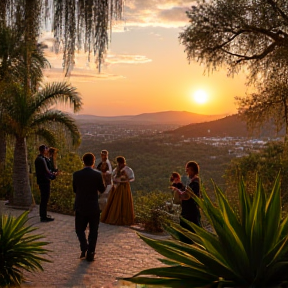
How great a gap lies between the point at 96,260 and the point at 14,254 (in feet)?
5.99

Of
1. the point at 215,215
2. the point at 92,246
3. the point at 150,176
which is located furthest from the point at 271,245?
the point at 150,176

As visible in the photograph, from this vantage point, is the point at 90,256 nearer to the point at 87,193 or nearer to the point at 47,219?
the point at 87,193

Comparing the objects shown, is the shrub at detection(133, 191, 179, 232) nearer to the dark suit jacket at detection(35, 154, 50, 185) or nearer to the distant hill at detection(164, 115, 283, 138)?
the dark suit jacket at detection(35, 154, 50, 185)

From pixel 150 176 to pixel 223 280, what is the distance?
4112 centimetres

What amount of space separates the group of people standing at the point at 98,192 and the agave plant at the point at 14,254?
1129 millimetres

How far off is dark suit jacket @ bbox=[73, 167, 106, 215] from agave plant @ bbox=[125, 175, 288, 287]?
4.01 m

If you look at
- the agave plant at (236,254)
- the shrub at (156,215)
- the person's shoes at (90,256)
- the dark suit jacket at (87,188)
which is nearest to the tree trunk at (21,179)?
the shrub at (156,215)

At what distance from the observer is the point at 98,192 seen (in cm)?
1215

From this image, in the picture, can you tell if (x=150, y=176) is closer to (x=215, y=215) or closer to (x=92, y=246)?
(x=92, y=246)

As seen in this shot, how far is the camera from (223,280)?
3402 mm

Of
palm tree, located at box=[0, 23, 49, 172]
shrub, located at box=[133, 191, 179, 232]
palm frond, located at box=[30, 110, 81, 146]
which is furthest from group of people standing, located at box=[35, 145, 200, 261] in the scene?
palm frond, located at box=[30, 110, 81, 146]

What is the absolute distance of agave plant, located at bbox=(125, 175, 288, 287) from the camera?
349 cm

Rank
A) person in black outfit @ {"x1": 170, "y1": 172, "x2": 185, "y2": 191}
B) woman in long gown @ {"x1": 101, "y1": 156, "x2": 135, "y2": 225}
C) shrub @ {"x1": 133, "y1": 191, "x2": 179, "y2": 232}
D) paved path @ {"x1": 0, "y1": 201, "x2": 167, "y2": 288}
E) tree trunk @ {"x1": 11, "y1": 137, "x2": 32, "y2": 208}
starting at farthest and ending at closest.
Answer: tree trunk @ {"x1": 11, "y1": 137, "x2": 32, "y2": 208}, woman in long gown @ {"x1": 101, "y1": 156, "x2": 135, "y2": 225}, shrub @ {"x1": 133, "y1": 191, "x2": 179, "y2": 232}, person in black outfit @ {"x1": 170, "y1": 172, "x2": 185, "y2": 191}, paved path @ {"x1": 0, "y1": 201, "x2": 167, "y2": 288}

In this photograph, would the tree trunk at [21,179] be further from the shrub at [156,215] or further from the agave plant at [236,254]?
the agave plant at [236,254]
